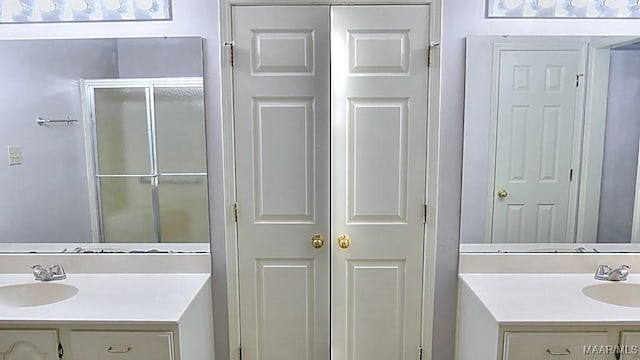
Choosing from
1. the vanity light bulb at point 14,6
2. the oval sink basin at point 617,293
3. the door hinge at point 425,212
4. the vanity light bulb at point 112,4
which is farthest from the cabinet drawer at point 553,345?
the vanity light bulb at point 14,6

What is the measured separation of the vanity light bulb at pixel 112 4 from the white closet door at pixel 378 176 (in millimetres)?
1002

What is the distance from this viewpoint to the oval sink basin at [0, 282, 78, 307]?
1938 millimetres

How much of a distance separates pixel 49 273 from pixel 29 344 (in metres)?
0.42

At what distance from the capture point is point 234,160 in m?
2.04

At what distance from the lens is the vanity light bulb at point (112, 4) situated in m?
1.98

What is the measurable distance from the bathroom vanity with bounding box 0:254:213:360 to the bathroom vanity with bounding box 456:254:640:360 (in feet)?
4.07

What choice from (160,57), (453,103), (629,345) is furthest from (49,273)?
(629,345)

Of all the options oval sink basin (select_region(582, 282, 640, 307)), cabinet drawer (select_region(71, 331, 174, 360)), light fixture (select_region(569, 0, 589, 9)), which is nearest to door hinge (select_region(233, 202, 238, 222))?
cabinet drawer (select_region(71, 331, 174, 360))

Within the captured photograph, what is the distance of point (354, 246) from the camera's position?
210 cm

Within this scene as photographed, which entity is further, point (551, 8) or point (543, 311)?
point (551, 8)

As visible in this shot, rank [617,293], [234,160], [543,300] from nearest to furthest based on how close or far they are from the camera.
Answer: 1. [543,300]
2. [617,293]
3. [234,160]

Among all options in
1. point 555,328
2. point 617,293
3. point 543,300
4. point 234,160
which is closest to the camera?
point 555,328

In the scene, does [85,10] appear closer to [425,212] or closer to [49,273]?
[49,273]

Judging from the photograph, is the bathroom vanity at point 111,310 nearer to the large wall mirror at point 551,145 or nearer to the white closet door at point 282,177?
the white closet door at point 282,177
